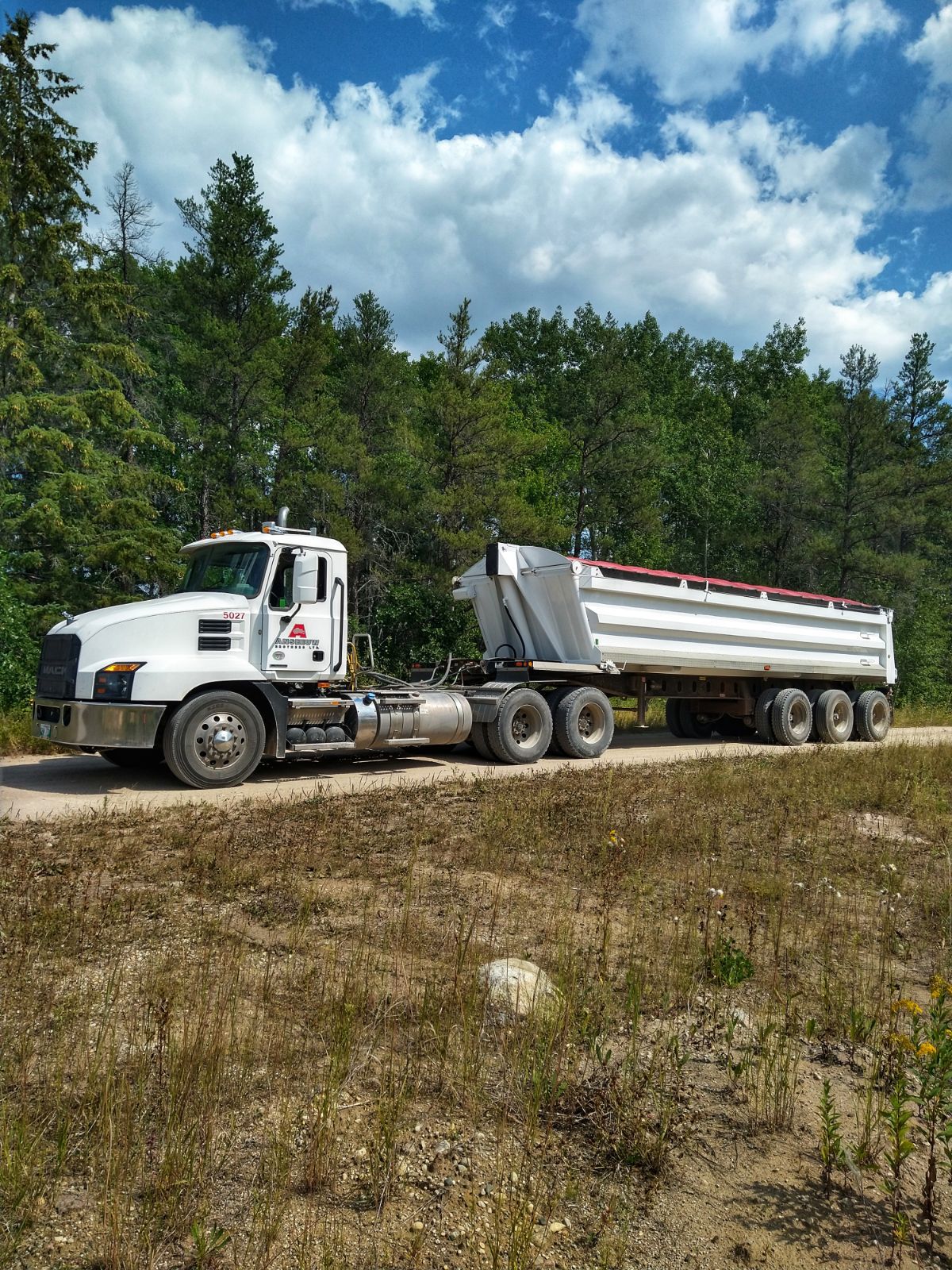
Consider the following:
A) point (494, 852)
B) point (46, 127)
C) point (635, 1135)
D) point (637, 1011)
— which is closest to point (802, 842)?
point (494, 852)

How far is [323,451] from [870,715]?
1483cm

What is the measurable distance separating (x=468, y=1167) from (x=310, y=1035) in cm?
89

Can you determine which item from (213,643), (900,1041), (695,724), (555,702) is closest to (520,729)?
(555,702)

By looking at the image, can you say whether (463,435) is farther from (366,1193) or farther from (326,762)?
(366,1193)

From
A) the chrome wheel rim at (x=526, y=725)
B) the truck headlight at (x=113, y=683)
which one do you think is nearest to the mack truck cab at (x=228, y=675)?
the truck headlight at (x=113, y=683)

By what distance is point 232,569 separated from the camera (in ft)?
32.7

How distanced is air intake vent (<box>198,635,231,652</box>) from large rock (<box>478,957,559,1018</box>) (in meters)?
6.25

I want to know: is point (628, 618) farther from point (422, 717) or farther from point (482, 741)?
point (422, 717)

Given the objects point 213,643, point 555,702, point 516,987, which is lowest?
point 516,987

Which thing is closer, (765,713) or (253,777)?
(253,777)

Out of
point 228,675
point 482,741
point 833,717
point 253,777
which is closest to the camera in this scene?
point 228,675

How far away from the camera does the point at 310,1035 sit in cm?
322

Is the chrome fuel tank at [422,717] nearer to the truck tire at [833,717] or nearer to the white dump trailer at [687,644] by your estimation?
the white dump trailer at [687,644]

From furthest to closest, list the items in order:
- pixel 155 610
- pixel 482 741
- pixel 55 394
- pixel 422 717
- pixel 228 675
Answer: pixel 55 394
pixel 482 741
pixel 422 717
pixel 228 675
pixel 155 610
